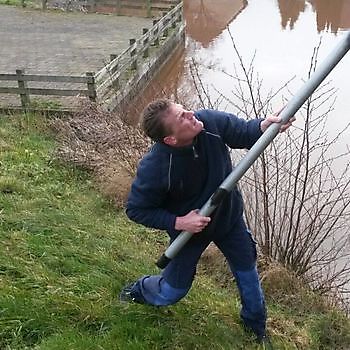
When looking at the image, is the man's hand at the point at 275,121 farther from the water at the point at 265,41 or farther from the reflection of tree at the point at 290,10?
the reflection of tree at the point at 290,10

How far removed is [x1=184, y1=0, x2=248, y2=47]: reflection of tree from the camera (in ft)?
63.6

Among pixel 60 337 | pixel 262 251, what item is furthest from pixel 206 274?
pixel 60 337

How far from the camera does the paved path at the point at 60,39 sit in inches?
519

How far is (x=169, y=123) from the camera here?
114 inches

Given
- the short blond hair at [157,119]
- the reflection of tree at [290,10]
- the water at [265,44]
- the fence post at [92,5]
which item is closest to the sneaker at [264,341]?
the short blond hair at [157,119]

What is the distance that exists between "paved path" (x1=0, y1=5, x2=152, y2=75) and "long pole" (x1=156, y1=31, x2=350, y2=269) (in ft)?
32.5

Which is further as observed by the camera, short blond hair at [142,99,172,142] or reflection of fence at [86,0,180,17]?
reflection of fence at [86,0,180,17]

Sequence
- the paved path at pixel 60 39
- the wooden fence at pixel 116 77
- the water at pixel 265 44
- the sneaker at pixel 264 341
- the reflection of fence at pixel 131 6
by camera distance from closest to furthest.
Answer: the sneaker at pixel 264 341 < the wooden fence at pixel 116 77 < the water at pixel 265 44 < the paved path at pixel 60 39 < the reflection of fence at pixel 131 6

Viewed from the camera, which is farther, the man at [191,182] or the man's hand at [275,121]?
the man at [191,182]

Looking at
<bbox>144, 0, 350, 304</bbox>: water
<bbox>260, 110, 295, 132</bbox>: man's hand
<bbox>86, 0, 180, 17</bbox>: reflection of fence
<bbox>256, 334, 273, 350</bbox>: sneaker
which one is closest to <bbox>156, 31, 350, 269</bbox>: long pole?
<bbox>260, 110, 295, 132</bbox>: man's hand

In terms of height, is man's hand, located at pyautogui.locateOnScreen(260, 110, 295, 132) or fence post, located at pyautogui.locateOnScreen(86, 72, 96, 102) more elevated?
fence post, located at pyautogui.locateOnScreen(86, 72, 96, 102)

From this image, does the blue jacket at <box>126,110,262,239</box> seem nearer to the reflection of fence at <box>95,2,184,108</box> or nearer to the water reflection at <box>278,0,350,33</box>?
the reflection of fence at <box>95,2,184,108</box>

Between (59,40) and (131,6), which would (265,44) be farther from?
(59,40)

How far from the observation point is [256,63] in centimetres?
1506
